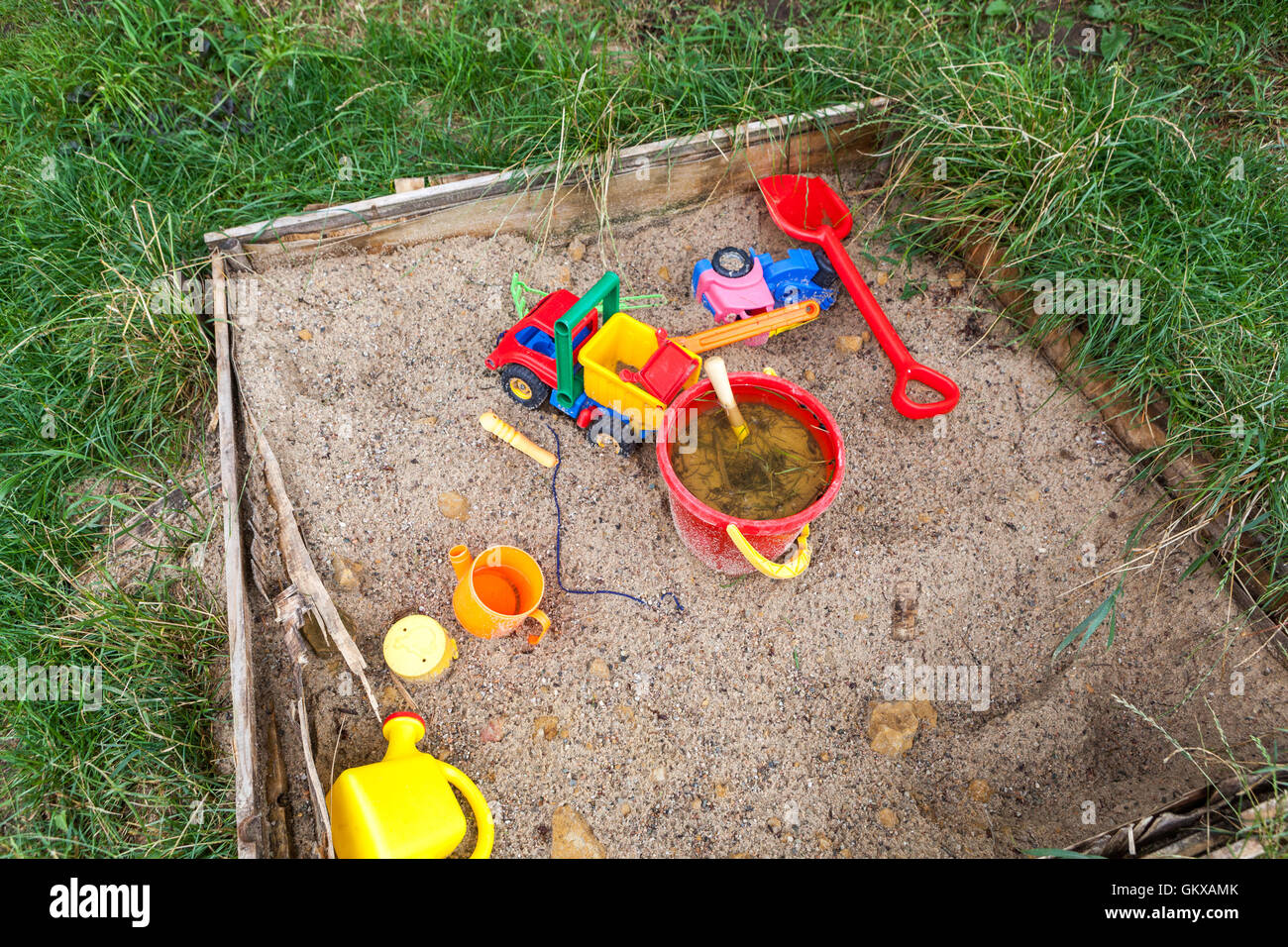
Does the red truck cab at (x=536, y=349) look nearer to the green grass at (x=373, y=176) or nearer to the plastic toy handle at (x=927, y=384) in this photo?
the green grass at (x=373, y=176)

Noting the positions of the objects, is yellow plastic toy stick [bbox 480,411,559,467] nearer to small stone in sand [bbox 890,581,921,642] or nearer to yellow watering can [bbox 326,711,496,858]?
yellow watering can [bbox 326,711,496,858]

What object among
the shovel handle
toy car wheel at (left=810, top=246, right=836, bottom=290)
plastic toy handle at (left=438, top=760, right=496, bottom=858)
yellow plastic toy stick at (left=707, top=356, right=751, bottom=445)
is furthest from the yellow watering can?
toy car wheel at (left=810, top=246, right=836, bottom=290)

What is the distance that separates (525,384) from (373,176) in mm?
885

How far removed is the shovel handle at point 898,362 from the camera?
85.4 inches

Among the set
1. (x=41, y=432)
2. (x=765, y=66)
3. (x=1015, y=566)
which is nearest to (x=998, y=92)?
(x=765, y=66)

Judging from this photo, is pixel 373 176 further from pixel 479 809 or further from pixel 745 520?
pixel 479 809

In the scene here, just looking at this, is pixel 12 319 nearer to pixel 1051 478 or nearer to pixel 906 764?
pixel 906 764

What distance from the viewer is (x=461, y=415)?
2211mm

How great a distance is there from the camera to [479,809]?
1652mm

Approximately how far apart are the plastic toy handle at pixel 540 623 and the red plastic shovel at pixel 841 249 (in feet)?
3.89

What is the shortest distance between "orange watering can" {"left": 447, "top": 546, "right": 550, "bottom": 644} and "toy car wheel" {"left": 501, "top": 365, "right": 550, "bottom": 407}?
0.46m
